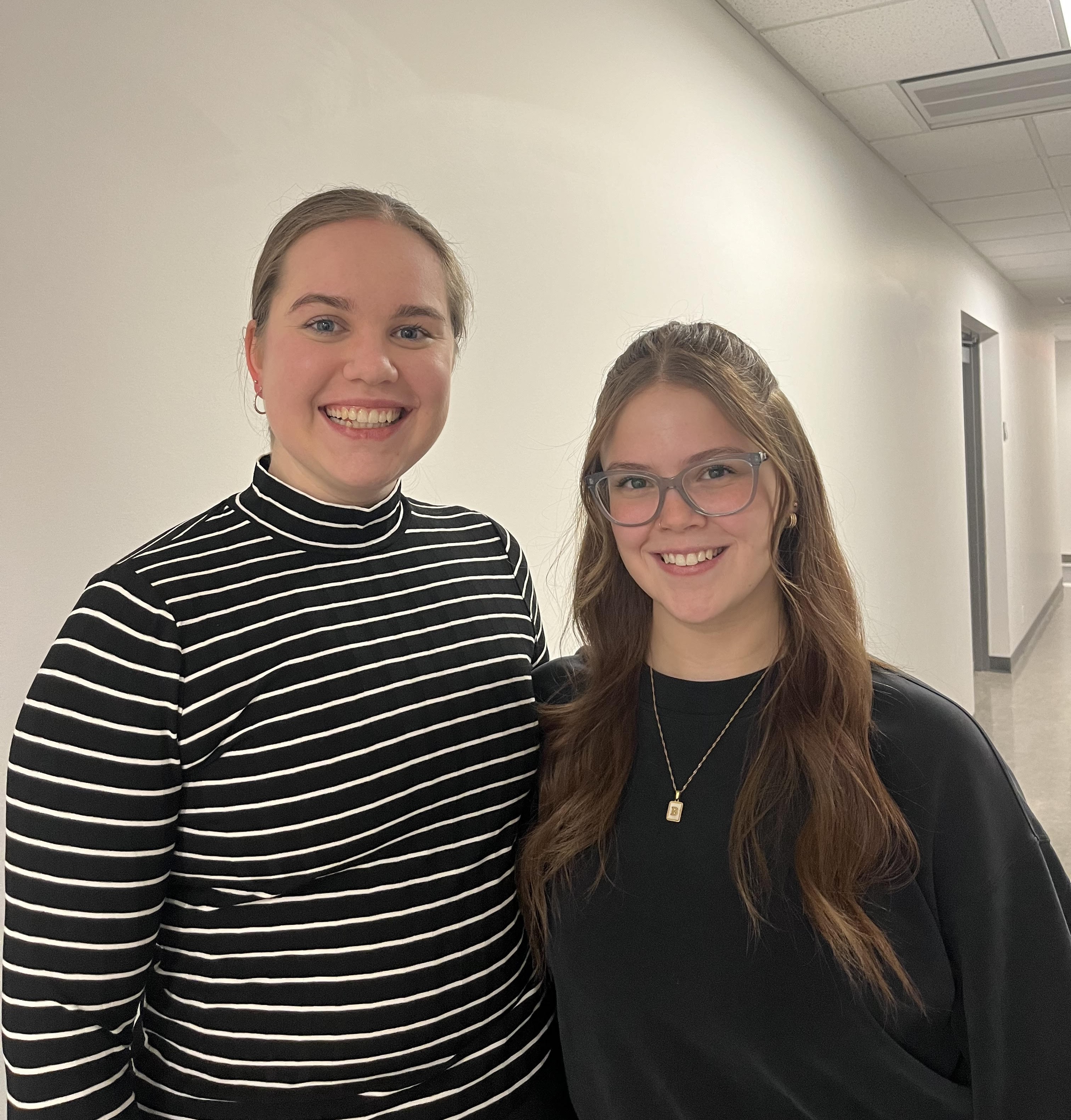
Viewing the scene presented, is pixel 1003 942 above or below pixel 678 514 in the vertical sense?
below

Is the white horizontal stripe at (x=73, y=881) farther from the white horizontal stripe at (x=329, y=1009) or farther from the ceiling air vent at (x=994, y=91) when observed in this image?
the ceiling air vent at (x=994, y=91)

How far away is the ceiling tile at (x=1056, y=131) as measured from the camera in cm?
472

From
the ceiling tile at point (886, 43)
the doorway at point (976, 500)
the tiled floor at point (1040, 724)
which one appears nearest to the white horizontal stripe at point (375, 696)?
the ceiling tile at point (886, 43)

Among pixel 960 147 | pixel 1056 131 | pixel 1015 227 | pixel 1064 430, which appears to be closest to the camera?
pixel 1056 131

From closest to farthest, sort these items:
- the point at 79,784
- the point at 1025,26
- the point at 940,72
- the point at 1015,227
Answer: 1. the point at 79,784
2. the point at 1025,26
3. the point at 940,72
4. the point at 1015,227

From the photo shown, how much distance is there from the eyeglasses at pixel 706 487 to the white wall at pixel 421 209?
29.9 inches

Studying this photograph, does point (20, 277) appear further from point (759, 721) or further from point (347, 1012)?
point (759, 721)

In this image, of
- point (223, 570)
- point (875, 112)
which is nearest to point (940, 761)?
point (223, 570)

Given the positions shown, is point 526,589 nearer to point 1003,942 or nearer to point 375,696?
point 375,696

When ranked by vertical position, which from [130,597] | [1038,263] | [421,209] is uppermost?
[1038,263]

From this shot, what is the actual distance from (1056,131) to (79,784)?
5382 millimetres

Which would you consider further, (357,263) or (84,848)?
(357,263)

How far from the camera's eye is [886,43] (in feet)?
12.6

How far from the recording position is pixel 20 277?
4.62 feet
